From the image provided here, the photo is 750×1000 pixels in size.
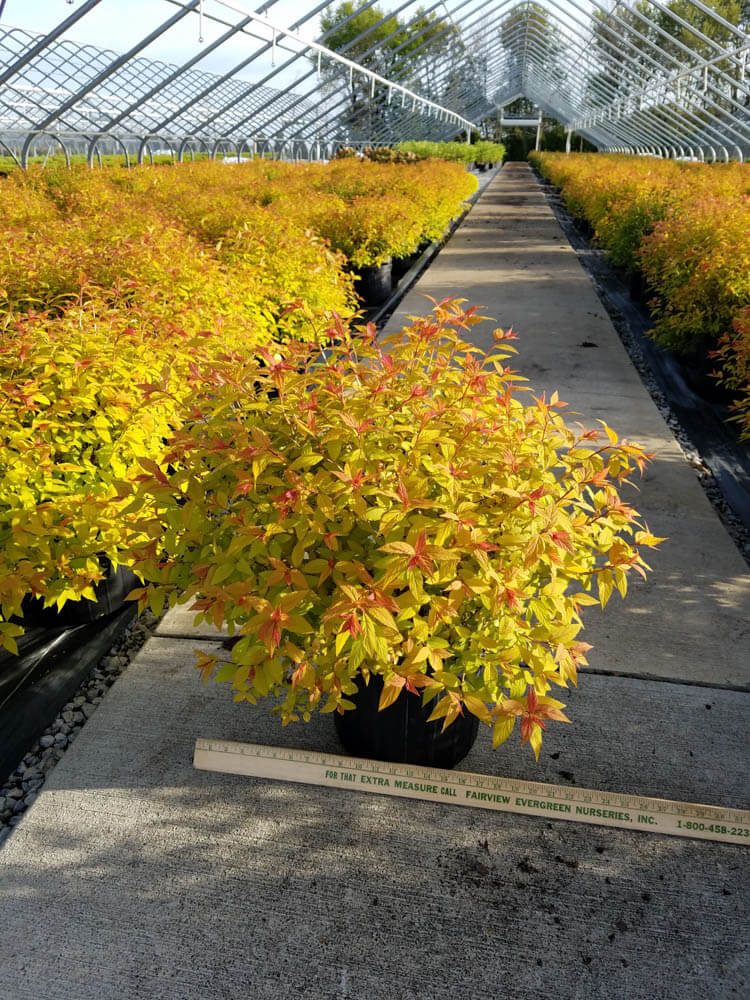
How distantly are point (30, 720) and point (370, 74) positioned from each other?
19.1 meters

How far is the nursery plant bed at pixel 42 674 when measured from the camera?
2377 mm

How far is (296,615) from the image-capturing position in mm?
1709

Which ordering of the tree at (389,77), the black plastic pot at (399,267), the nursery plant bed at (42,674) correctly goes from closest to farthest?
1. the nursery plant bed at (42,674)
2. the black plastic pot at (399,267)
3. the tree at (389,77)

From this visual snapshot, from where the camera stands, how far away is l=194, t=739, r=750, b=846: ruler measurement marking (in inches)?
78.5

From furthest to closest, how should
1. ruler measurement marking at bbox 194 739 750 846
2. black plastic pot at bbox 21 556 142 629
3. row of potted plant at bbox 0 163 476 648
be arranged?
black plastic pot at bbox 21 556 142 629 < row of potted plant at bbox 0 163 476 648 < ruler measurement marking at bbox 194 739 750 846

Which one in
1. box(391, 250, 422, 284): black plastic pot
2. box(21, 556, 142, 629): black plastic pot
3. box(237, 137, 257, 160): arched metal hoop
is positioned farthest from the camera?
box(237, 137, 257, 160): arched metal hoop

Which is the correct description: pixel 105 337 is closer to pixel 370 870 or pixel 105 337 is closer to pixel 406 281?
pixel 370 870

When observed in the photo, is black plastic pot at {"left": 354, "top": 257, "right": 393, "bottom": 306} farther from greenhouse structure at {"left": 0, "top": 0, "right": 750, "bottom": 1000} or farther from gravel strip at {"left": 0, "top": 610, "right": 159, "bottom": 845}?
gravel strip at {"left": 0, "top": 610, "right": 159, "bottom": 845}

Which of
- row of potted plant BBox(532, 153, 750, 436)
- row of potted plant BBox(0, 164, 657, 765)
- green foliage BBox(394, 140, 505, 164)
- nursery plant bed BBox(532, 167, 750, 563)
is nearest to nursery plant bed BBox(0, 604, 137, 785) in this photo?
row of potted plant BBox(0, 164, 657, 765)

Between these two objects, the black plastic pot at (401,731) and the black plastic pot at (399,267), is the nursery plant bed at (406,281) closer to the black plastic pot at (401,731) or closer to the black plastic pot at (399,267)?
the black plastic pot at (399,267)

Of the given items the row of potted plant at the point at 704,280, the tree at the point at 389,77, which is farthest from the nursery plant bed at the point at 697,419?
the tree at the point at 389,77

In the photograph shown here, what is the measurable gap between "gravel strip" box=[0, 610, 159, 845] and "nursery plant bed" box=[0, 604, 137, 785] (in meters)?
0.03

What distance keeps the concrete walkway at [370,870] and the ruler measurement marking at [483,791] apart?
0.11 feet

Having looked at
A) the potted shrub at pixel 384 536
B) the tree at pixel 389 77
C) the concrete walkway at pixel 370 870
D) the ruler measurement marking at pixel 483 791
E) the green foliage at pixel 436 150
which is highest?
the tree at pixel 389 77
